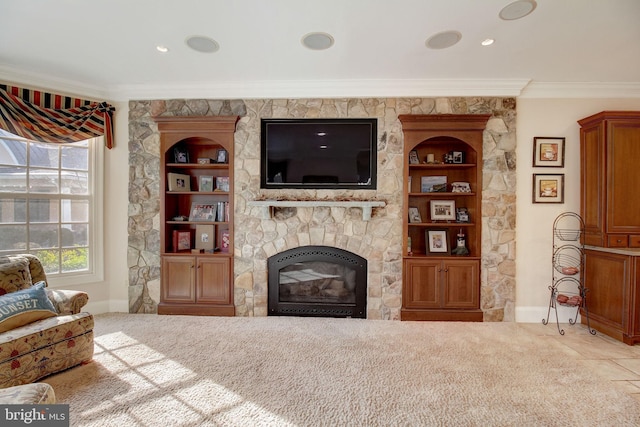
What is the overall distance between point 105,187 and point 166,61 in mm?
1775

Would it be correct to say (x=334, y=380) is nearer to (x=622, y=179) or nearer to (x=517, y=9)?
(x=517, y=9)

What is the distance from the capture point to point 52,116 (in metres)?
3.15

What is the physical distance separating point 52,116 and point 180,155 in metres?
1.34

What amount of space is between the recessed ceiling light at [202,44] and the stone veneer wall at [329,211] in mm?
802

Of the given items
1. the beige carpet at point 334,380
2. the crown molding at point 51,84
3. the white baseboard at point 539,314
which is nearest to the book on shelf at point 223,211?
the beige carpet at point 334,380

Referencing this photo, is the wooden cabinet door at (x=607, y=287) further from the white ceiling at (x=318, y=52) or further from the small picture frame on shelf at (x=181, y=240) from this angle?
the small picture frame on shelf at (x=181, y=240)

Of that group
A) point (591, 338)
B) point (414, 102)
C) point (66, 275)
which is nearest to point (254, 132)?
point (414, 102)

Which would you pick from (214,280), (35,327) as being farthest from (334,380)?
(35,327)

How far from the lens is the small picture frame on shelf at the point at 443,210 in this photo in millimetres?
3502

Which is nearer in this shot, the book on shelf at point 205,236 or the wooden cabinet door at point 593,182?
the wooden cabinet door at point 593,182

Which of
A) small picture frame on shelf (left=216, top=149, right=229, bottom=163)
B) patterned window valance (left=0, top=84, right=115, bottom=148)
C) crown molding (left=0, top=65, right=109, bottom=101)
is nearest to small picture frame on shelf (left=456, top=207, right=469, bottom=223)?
small picture frame on shelf (left=216, top=149, right=229, bottom=163)

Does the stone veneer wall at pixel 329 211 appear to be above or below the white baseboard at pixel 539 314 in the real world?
above

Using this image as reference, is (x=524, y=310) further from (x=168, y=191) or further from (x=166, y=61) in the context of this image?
(x=166, y=61)

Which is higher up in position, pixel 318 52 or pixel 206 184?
pixel 318 52
